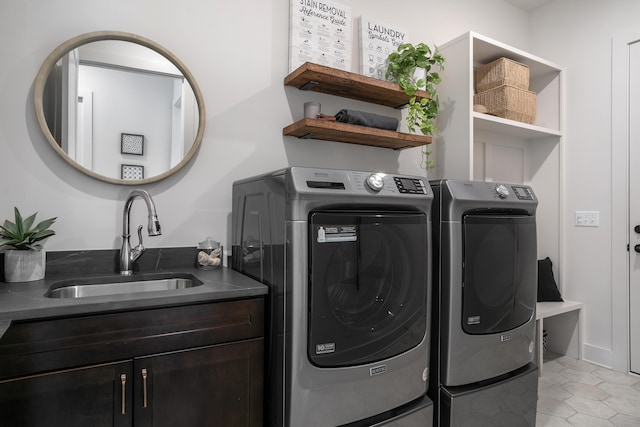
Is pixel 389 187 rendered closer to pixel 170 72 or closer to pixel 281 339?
pixel 281 339

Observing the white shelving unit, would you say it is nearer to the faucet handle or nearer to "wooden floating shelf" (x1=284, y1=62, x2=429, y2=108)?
"wooden floating shelf" (x1=284, y1=62, x2=429, y2=108)

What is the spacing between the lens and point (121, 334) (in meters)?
1.21

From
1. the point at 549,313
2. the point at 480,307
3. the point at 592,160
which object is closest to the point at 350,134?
the point at 480,307

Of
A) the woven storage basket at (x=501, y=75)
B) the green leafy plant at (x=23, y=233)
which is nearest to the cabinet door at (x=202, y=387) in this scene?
the green leafy plant at (x=23, y=233)

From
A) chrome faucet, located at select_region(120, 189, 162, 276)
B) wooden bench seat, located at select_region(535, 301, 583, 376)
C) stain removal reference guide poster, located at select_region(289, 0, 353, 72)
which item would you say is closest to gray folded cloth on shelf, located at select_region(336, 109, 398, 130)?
stain removal reference guide poster, located at select_region(289, 0, 353, 72)

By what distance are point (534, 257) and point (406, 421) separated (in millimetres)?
1088

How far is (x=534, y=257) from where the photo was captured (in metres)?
2.03

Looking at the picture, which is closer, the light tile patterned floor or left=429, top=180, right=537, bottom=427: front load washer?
left=429, top=180, right=537, bottom=427: front load washer

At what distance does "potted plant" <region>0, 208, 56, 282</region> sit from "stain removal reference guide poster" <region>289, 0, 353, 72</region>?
1464mm

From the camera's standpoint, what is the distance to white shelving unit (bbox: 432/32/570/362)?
2518 millimetres

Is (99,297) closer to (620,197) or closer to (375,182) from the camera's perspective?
(375,182)

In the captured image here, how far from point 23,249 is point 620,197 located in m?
3.55

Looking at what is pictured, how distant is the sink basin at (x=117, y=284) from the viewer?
152 centimetres

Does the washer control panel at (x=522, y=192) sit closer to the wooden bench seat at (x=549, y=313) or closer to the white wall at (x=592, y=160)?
the wooden bench seat at (x=549, y=313)
